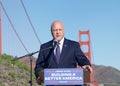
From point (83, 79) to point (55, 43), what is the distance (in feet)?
1.66

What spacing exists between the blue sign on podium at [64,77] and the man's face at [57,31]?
360mm

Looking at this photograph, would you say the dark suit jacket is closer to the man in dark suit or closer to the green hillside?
the man in dark suit

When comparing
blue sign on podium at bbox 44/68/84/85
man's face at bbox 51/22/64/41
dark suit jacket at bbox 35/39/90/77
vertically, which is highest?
man's face at bbox 51/22/64/41

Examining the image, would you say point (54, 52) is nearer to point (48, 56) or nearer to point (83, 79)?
point (48, 56)

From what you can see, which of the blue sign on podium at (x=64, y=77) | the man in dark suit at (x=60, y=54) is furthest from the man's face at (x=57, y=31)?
the blue sign on podium at (x=64, y=77)

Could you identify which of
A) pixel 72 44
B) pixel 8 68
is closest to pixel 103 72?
pixel 8 68

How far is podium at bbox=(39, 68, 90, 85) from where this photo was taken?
16.3 feet

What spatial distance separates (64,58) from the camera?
514cm

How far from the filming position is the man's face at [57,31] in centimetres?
508

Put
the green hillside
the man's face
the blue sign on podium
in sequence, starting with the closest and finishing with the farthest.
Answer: the blue sign on podium < the man's face < the green hillside

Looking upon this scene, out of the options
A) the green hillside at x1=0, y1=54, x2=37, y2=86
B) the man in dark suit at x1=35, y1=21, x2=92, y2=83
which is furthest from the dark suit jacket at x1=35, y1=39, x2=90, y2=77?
Result: the green hillside at x1=0, y1=54, x2=37, y2=86

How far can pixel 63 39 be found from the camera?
5176 mm

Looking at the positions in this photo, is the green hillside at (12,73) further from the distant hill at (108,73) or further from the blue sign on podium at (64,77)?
the distant hill at (108,73)

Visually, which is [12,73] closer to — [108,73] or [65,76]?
[65,76]
